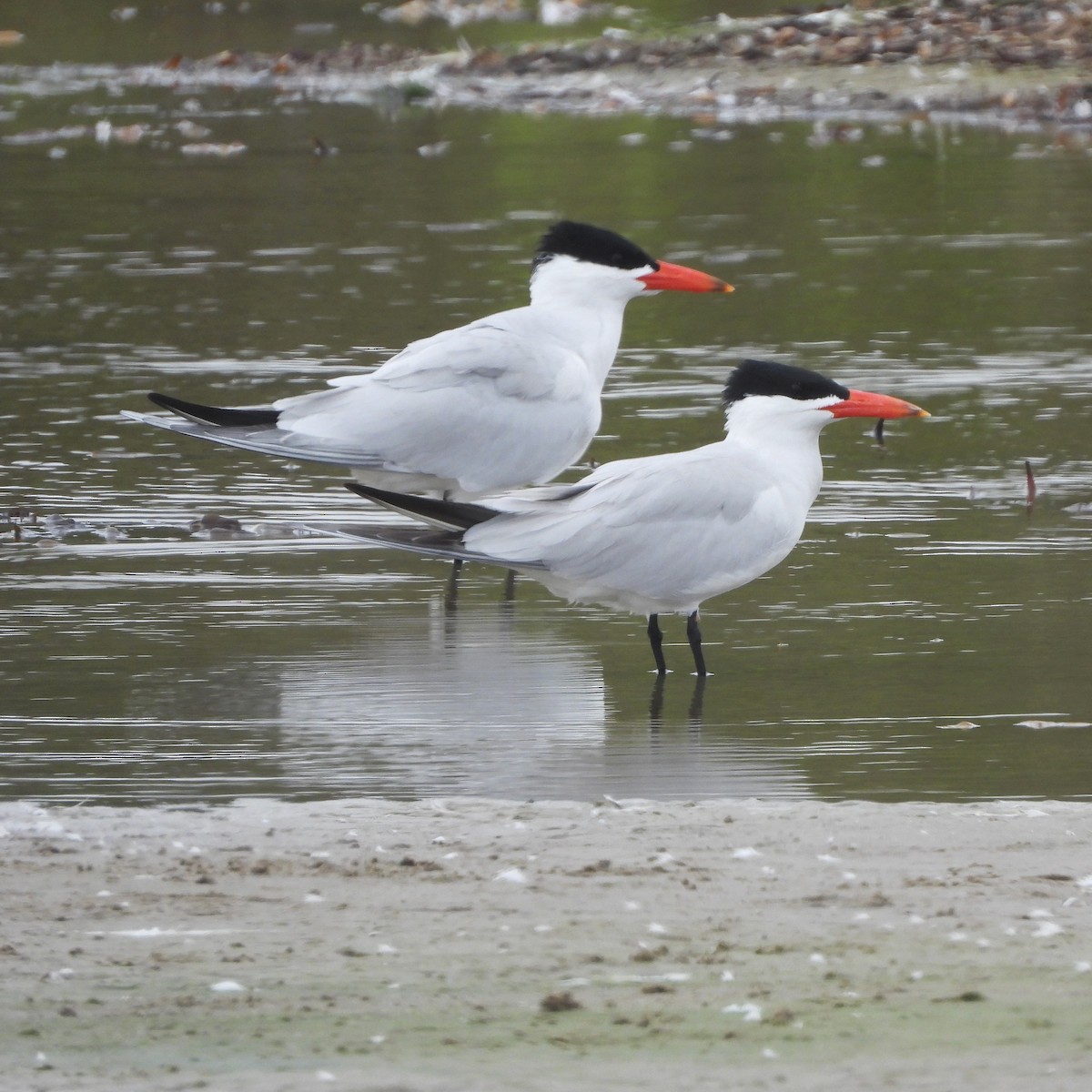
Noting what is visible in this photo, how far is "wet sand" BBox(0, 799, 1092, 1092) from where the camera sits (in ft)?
11.3

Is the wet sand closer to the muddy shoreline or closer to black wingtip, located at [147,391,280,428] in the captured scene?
black wingtip, located at [147,391,280,428]

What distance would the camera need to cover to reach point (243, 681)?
5.86 m

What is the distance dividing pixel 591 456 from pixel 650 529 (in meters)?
2.36

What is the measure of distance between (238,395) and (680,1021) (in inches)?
231

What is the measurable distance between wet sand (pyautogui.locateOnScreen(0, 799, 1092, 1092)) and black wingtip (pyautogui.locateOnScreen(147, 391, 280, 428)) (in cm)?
231

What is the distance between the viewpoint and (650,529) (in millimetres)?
5945

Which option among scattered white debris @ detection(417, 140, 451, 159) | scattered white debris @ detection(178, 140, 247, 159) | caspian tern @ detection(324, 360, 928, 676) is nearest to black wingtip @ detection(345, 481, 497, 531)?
caspian tern @ detection(324, 360, 928, 676)

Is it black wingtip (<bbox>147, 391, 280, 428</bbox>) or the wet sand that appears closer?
the wet sand

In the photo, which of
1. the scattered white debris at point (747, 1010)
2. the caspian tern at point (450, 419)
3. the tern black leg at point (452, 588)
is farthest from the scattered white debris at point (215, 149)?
the scattered white debris at point (747, 1010)

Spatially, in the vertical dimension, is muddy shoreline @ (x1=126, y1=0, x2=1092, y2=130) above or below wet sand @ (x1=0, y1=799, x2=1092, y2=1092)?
above

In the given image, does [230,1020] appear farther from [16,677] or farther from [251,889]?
[16,677]

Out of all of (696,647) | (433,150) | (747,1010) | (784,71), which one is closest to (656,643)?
(696,647)

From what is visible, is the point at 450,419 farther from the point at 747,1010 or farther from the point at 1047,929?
the point at 747,1010

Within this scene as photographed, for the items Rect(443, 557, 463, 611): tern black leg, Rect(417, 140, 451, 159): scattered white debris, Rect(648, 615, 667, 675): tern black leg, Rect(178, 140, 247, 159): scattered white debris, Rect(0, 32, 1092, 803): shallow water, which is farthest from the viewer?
Rect(178, 140, 247, 159): scattered white debris
